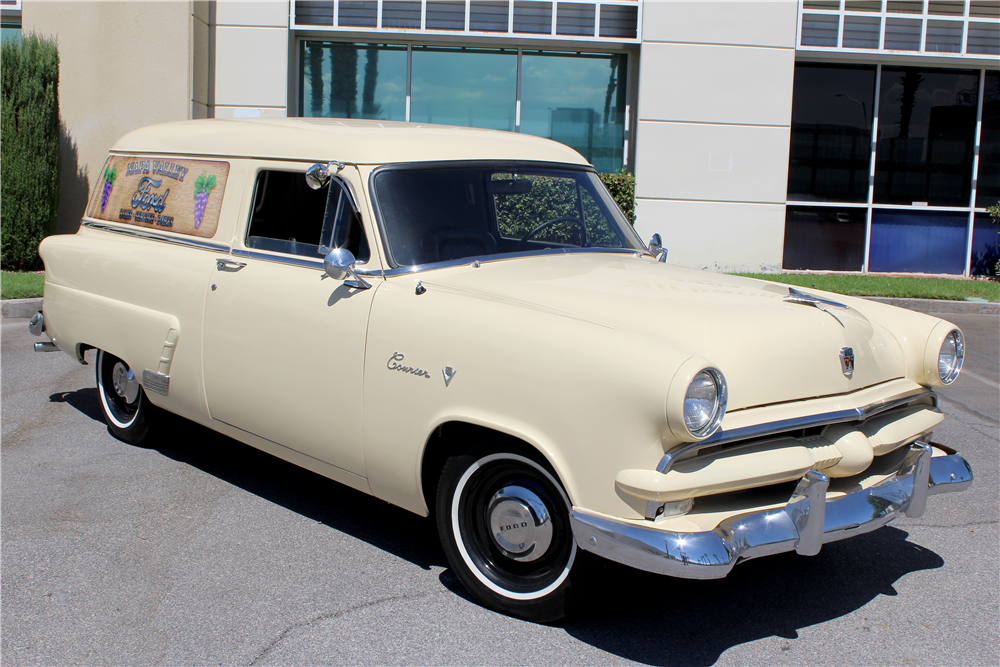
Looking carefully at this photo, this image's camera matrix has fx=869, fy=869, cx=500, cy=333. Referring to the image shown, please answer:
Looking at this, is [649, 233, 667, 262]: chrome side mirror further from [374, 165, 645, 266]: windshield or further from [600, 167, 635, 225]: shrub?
[600, 167, 635, 225]: shrub

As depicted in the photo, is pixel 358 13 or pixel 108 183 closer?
pixel 108 183

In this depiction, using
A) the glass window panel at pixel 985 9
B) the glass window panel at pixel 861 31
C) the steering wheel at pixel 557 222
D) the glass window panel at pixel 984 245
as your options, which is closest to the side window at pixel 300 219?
the steering wheel at pixel 557 222

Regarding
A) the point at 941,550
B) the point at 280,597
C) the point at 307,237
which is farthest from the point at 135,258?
the point at 941,550

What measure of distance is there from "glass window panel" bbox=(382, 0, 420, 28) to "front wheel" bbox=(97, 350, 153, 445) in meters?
8.70

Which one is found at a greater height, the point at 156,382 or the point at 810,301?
the point at 810,301

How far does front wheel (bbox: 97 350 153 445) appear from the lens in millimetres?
5004

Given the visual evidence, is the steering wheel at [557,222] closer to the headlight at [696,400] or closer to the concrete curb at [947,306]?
the headlight at [696,400]

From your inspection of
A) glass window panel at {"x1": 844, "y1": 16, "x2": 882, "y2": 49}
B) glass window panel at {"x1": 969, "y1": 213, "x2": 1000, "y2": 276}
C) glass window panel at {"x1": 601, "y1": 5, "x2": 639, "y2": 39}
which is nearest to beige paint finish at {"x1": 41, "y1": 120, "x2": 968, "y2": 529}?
glass window panel at {"x1": 601, "y1": 5, "x2": 639, "y2": 39}

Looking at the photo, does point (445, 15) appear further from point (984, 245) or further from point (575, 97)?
point (984, 245)

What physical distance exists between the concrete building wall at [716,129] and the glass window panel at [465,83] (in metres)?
2.00

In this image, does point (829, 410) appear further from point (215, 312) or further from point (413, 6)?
point (413, 6)

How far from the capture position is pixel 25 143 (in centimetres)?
1147

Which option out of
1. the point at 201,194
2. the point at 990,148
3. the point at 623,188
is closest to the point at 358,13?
the point at 623,188

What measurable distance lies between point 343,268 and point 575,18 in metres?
10.2
